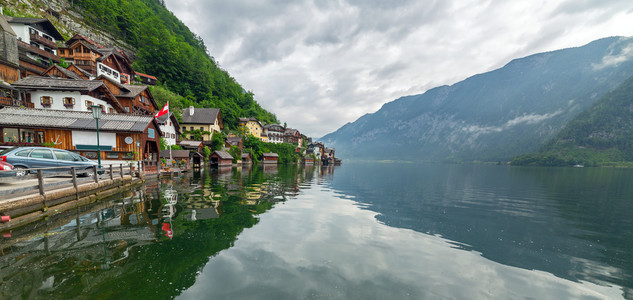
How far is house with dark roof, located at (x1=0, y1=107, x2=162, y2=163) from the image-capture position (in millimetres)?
23375

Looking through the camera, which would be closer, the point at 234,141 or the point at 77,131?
the point at 77,131

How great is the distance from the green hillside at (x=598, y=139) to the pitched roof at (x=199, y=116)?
17918 centimetres

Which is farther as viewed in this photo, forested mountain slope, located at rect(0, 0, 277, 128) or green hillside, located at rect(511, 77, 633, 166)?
green hillside, located at rect(511, 77, 633, 166)

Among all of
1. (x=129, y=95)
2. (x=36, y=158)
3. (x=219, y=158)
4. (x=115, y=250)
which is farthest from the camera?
(x=219, y=158)

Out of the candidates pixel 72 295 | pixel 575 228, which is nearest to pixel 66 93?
pixel 72 295

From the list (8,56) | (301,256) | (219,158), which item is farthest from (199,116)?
(301,256)

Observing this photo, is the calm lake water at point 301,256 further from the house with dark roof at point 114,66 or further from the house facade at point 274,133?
the house facade at point 274,133

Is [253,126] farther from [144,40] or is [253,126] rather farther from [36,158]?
[36,158]

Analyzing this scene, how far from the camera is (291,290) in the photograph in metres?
6.16

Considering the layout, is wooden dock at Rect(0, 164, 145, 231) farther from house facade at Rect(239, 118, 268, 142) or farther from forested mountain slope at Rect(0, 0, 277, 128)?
house facade at Rect(239, 118, 268, 142)

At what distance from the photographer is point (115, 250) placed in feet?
25.6

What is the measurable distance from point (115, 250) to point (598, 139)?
791 feet

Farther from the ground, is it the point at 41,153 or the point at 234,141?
the point at 234,141

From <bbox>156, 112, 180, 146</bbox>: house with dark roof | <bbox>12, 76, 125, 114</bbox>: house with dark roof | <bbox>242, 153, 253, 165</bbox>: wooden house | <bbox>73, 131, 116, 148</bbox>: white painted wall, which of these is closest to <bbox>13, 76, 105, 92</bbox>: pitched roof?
<bbox>12, 76, 125, 114</bbox>: house with dark roof
